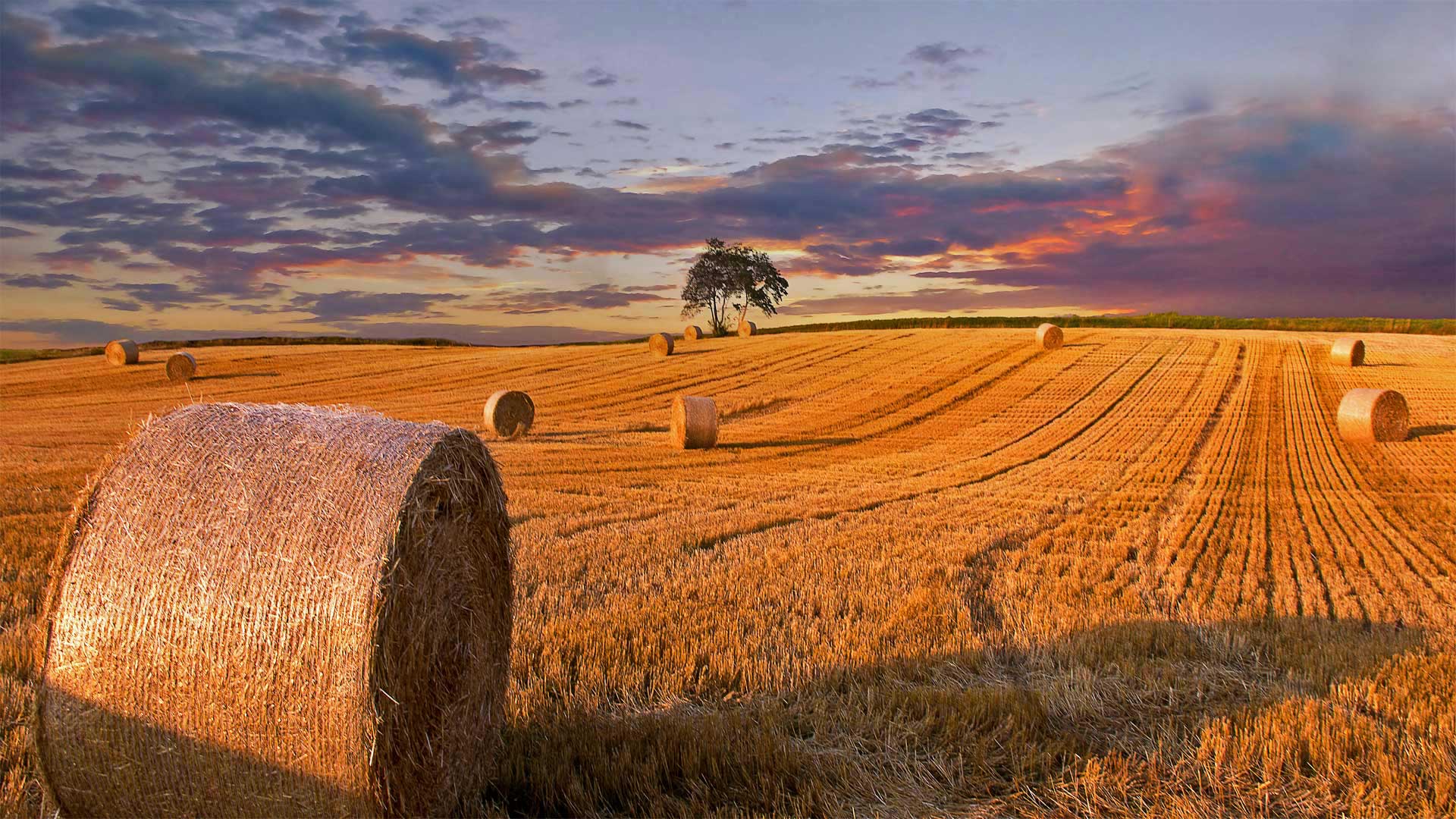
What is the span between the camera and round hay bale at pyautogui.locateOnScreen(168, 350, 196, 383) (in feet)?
106

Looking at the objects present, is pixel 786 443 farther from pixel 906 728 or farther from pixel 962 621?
pixel 906 728

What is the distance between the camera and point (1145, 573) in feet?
28.1

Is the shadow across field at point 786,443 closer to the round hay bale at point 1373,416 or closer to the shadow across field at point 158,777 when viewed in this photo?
the round hay bale at point 1373,416

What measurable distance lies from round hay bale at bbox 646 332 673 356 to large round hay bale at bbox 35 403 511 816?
113ft

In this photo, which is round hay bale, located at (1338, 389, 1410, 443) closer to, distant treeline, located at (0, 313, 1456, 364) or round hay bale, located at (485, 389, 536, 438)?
round hay bale, located at (485, 389, 536, 438)

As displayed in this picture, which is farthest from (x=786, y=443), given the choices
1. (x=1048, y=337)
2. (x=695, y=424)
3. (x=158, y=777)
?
(x=1048, y=337)

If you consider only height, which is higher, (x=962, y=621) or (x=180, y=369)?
(x=180, y=369)

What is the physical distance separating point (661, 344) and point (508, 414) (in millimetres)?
18092

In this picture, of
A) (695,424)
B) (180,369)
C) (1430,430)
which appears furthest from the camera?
(180,369)

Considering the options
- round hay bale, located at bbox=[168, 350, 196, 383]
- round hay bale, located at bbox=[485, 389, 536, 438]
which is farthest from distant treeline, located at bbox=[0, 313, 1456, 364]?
round hay bale, located at bbox=[485, 389, 536, 438]

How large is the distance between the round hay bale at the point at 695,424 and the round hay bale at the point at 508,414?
13.9 feet

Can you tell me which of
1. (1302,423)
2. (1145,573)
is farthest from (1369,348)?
(1145,573)

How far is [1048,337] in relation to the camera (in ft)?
114

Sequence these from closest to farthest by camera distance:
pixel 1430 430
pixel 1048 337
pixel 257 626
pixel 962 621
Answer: pixel 257 626 → pixel 962 621 → pixel 1430 430 → pixel 1048 337
